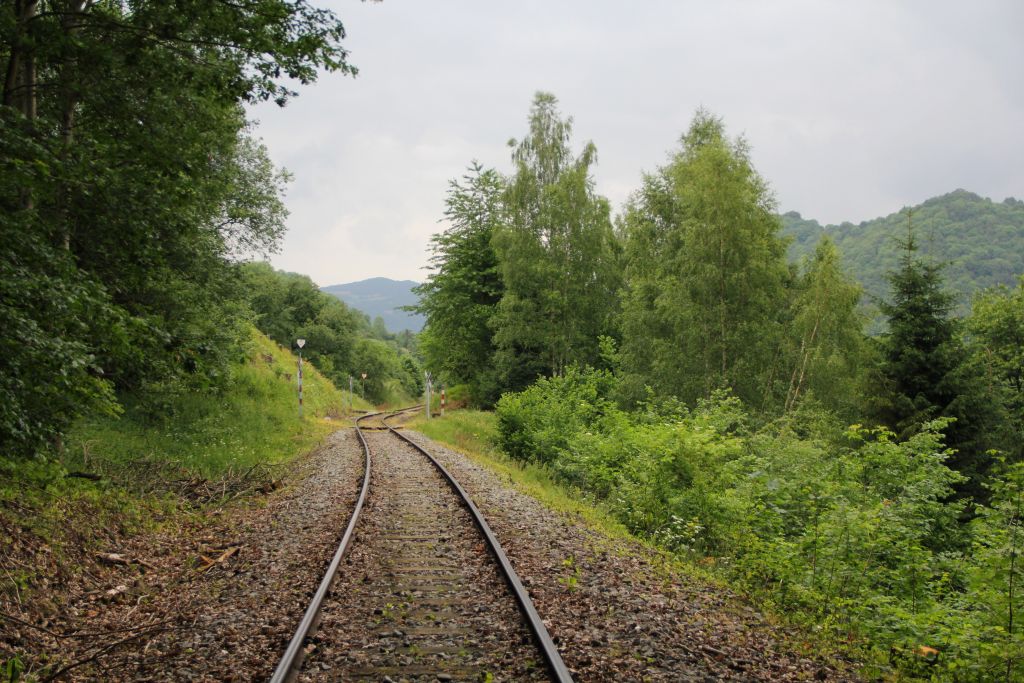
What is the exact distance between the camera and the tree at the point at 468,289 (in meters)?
32.2

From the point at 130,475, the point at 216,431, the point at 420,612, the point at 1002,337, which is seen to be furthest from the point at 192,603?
the point at 1002,337

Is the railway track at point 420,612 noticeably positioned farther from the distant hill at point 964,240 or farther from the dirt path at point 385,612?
the distant hill at point 964,240

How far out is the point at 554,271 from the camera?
27.7m

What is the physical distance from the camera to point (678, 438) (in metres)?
11.0

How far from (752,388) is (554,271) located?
10.2 m

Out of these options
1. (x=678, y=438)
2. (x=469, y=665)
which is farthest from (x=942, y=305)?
(x=469, y=665)

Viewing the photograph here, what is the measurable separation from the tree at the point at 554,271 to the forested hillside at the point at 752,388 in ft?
0.34

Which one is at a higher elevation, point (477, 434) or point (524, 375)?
point (524, 375)

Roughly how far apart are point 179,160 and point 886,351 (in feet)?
60.1

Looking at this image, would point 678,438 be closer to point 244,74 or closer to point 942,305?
point 244,74

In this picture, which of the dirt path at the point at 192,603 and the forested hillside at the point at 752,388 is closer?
the dirt path at the point at 192,603

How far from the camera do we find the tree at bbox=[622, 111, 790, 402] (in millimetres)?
20578

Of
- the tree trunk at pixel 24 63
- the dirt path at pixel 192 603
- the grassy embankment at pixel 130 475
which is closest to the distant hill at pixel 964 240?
the grassy embankment at pixel 130 475

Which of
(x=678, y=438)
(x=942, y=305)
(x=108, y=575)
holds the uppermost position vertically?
(x=942, y=305)
